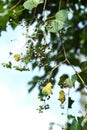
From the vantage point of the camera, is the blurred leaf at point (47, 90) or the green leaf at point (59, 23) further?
the green leaf at point (59, 23)

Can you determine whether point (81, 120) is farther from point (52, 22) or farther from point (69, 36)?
point (69, 36)

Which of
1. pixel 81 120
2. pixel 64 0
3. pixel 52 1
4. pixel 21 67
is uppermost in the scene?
pixel 52 1

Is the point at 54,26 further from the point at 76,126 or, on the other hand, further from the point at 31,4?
the point at 76,126

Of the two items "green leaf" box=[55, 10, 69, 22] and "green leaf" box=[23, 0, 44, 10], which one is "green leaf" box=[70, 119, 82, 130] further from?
"green leaf" box=[23, 0, 44, 10]

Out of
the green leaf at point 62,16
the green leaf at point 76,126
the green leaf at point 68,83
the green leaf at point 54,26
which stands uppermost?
the green leaf at point 62,16

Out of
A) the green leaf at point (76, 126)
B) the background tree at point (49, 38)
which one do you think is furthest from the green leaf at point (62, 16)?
the green leaf at point (76, 126)

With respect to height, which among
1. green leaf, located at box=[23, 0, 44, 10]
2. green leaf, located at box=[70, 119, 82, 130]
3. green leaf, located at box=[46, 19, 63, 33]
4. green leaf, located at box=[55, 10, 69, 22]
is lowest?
green leaf, located at box=[70, 119, 82, 130]

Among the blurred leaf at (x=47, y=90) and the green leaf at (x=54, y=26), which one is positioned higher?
the green leaf at (x=54, y=26)

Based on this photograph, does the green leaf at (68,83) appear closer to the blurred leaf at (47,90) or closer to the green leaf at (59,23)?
the blurred leaf at (47,90)

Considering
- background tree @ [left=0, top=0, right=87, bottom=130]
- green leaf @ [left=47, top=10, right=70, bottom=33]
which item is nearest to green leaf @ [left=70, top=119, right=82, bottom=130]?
background tree @ [left=0, top=0, right=87, bottom=130]

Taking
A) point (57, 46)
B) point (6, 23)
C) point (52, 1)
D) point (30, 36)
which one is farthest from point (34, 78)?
point (30, 36)

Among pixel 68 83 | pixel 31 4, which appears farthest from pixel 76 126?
pixel 31 4

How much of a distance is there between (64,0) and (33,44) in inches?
53.7

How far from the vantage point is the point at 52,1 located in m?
4.61
